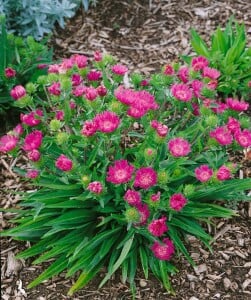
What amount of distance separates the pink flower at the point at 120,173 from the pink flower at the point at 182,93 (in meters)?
0.44

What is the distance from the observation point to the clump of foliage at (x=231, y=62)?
399 centimetres

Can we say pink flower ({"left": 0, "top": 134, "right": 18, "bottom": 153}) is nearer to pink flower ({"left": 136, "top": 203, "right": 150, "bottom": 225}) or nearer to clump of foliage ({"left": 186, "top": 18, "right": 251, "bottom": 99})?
pink flower ({"left": 136, "top": 203, "right": 150, "bottom": 225})

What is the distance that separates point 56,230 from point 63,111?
0.62m

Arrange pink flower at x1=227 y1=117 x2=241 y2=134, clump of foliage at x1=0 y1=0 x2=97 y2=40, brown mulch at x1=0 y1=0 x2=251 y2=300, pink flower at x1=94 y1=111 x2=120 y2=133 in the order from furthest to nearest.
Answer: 1. clump of foliage at x1=0 y1=0 x2=97 y2=40
2. brown mulch at x1=0 y1=0 x2=251 y2=300
3. pink flower at x1=227 y1=117 x2=241 y2=134
4. pink flower at x1=94 y1=111 x2=120 y2=133

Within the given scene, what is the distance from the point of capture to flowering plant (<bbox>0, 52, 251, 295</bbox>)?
2670 mm

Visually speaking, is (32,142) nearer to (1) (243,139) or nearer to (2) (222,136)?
(2) (222,136)

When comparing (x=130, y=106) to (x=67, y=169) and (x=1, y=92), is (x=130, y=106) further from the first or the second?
(x=1, y=92)

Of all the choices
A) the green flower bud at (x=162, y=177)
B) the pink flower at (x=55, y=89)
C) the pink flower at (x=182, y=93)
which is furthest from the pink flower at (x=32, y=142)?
the pink flower at (x=182, y=93)

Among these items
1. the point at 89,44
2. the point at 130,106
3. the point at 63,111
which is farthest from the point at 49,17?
the point at 130,106

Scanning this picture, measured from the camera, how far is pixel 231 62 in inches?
159

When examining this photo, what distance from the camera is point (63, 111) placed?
2957mm

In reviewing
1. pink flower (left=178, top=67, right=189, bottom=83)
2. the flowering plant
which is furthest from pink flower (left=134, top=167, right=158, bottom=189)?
pink flower (left=178, top=67, right=189, bottom=83)

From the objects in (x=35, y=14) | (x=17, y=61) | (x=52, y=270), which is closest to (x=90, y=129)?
(x=52, y=270)

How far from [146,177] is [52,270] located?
2.76 ft
